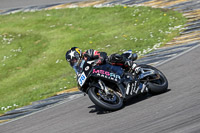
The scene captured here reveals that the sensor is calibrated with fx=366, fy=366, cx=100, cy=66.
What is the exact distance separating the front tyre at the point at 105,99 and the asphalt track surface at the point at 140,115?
0.15 meters

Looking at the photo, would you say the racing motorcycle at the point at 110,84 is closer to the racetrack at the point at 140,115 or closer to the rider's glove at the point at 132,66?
the rider's glove at the point at 132,66

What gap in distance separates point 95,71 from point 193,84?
2.29 metres

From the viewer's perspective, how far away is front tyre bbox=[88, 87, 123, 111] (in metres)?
7.08

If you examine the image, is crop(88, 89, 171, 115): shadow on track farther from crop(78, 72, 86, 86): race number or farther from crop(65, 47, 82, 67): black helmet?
crop(65, 47, 82, 67): black helmet

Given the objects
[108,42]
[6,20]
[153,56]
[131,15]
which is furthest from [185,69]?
[6,20]

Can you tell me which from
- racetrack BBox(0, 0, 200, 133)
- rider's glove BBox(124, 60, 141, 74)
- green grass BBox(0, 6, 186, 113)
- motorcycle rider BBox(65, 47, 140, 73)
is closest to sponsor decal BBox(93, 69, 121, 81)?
motorcycle rider BBox(65, 47, 140, 73)

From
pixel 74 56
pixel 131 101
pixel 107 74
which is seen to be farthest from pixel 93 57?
pixel 131 101

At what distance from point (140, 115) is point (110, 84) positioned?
1208mm

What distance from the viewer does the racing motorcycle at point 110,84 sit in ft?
23.9

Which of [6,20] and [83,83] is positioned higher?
[6,20]

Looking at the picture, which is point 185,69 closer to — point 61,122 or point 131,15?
point 61,122

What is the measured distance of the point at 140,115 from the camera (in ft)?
22.1

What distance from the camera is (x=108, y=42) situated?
15.1 metres

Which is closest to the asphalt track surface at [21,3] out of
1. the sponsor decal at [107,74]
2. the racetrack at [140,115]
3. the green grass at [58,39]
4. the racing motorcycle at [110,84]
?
the green grass at [58,39]
